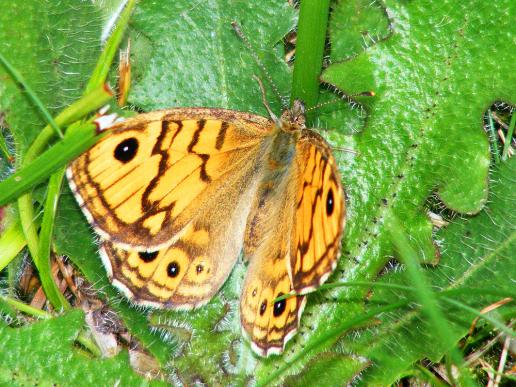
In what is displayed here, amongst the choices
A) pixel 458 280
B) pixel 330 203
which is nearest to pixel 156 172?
pixel 330 203

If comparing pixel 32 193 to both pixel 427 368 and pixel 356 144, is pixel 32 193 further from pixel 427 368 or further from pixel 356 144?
pixel 427 368

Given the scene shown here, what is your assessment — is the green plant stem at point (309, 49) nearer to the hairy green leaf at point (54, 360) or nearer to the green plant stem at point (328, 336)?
the green plant stem at point (328, 336)

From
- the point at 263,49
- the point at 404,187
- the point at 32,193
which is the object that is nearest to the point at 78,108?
the point at 32,193

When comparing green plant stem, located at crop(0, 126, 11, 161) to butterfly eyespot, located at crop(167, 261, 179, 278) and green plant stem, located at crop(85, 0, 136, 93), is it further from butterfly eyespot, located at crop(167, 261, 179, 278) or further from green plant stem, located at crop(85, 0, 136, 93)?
butterfly eyespot, located at crop(167, 261, 179, 278)

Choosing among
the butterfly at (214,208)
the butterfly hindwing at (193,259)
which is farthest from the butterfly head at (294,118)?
the butterfly hindwing at (193,259)

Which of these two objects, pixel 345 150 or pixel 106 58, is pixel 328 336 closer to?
pixel 345 150

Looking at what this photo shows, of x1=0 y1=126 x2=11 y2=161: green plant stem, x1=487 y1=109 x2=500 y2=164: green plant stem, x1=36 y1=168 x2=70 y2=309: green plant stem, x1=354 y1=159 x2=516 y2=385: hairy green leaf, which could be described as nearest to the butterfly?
x1=36 y1=168 x2=70 y2=309: green plant stem
